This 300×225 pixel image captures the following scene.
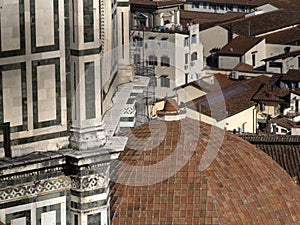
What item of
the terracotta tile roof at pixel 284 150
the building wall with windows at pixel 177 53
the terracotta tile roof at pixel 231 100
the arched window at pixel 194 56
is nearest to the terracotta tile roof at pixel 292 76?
the terracotta tile roof at pixel 231 100

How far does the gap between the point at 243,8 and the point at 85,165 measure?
58.9 meters

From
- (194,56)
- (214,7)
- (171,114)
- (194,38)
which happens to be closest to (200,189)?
(171,114)

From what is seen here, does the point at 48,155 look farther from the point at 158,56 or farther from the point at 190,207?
the point at 158,56

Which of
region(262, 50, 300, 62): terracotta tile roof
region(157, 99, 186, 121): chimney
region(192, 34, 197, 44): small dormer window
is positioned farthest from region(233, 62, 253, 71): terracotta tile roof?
region(157, 99, 186, 121): chimney

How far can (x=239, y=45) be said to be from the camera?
167 ft

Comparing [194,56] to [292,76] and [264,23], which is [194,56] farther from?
[264,23]

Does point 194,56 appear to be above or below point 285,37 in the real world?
below

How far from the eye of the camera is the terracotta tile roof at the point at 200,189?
12266mm

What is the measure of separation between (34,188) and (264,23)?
158 feet

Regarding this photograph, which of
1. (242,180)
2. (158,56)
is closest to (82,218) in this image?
(242,180)

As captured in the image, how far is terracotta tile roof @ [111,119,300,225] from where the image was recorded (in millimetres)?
12266

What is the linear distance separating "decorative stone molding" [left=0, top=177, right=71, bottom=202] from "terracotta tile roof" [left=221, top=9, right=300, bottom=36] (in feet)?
143

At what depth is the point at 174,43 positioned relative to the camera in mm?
46375

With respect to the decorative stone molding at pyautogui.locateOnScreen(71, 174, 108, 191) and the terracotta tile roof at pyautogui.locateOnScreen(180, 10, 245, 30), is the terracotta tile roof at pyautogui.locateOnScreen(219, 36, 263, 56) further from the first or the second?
the decorative stone molding at pyautogui.locateOnScreen(71, 174, 108, 191)
